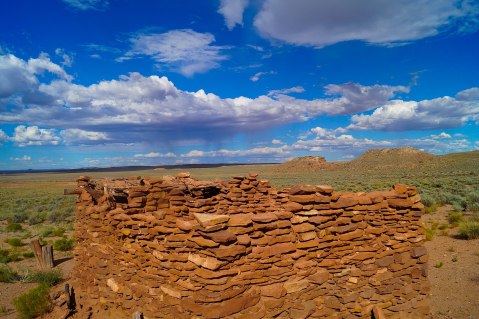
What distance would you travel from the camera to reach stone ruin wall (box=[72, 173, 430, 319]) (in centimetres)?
540

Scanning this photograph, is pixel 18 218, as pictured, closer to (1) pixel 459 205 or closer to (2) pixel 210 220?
(2) pixel 210 220

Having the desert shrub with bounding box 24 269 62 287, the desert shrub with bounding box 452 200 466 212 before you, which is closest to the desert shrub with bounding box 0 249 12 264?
the desert shrub with bounding box 24 269 62 287

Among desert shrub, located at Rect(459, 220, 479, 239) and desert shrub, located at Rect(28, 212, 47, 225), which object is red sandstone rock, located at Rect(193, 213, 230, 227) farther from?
desert shrub, located at Rect(28, 212, 47, 225)

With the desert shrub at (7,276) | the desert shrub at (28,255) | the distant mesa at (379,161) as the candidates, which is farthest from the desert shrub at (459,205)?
the distant mesa at (379,161)

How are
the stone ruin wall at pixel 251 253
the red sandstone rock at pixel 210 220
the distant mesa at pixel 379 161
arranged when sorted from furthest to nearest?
the distant mesa at pixel 379 161 → the stone ruin wall at pixel 251 253 → the red sandstone rock at pixel 210 220

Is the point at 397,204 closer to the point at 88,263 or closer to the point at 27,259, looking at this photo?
the point at 88,263

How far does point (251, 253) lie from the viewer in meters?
5.54

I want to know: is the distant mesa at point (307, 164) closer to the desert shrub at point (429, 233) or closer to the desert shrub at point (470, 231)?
the desert shrub at point (429, 233)

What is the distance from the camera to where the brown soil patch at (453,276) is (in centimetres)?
800

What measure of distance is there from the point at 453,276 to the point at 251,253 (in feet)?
26.2

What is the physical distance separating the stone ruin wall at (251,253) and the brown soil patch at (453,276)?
3.39 feet

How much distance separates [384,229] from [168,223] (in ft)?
15.3

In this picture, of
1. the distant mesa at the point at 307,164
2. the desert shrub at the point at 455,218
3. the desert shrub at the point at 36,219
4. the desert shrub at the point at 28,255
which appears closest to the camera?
the desert shrub at the point at 28,255

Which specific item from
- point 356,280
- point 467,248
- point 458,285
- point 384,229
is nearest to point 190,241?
point 356,280
